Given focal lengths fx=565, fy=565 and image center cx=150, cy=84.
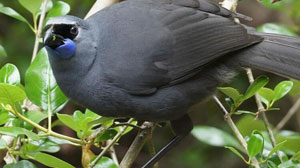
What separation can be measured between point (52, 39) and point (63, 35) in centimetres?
5

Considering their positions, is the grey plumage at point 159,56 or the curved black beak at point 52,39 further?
the grey plumage at point 159,56

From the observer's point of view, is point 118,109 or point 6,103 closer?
point 6,103

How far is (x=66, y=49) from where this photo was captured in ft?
6.85

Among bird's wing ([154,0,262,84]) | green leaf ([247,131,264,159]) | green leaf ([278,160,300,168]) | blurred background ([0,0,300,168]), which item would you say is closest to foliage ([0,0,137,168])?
bird's wing ([154,0,262,84])

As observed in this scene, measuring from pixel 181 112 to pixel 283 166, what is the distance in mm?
636

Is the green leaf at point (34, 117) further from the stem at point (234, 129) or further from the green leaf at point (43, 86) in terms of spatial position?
the stem at point (234, 129)

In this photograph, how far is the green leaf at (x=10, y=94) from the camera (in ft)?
6.01

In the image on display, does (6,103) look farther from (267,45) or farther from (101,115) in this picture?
(267,45)

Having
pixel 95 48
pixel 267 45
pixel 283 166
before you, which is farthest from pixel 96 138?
pixel 267 45

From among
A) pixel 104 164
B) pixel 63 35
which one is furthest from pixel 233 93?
pixel 63 35

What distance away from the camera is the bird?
2.18 m

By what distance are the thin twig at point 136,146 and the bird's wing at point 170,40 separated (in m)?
0.16

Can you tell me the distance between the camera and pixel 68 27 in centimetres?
206

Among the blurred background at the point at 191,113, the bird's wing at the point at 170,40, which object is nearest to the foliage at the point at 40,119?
the bird's wing at the point at 170,40
